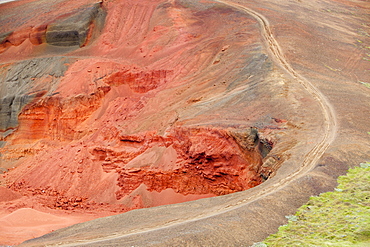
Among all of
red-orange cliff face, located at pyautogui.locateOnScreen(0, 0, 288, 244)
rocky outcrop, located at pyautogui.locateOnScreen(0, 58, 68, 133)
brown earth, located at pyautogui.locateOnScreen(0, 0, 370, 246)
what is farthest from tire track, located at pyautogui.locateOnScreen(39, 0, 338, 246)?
rocky outcrop, located at pyautogui.locateOnScreen(0, 58, 68, 133)

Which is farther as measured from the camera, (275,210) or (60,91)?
(60,91)

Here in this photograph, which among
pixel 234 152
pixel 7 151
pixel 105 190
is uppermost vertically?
pixel 234 152

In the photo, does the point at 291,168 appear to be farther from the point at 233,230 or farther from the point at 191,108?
the point at 191,108

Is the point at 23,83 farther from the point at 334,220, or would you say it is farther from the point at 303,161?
the point at 334,220

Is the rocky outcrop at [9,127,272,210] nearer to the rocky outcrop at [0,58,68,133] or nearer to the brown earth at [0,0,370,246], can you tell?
the brown earth at [0,0,370,246]

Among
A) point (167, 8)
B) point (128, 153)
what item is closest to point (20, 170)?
point (128, 153)

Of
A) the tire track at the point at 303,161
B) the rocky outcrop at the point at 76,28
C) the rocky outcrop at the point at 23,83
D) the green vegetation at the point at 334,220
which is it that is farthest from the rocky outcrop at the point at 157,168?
the rocky outcrop at the point at 76,28

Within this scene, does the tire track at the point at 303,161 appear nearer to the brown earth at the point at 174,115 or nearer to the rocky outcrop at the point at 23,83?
the brown earth at the point at 174,115
